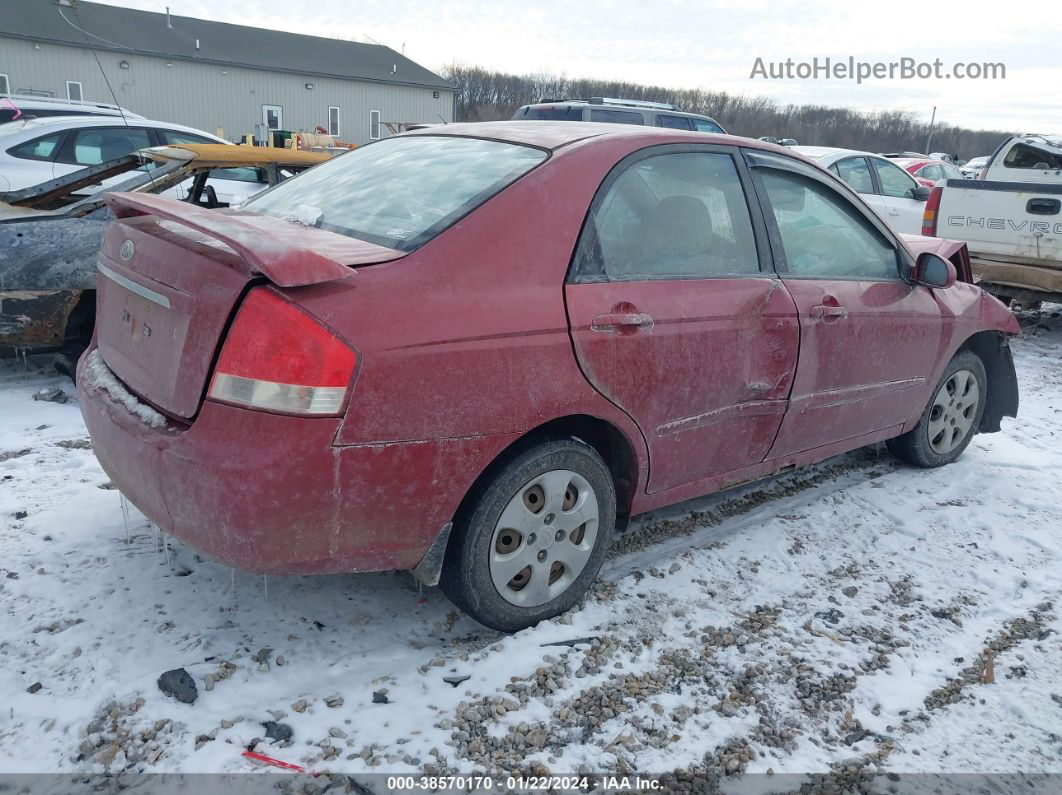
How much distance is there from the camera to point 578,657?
2.70 m

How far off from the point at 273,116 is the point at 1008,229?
112ft

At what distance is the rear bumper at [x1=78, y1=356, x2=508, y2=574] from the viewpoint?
2.16 m

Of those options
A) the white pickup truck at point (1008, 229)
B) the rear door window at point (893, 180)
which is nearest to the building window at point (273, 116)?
the rear door window at point (893, 180)

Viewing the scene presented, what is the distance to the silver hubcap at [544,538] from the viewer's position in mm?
2662

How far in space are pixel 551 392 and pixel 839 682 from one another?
135cm

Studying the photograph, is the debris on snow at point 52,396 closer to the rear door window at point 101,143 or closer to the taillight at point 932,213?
the rear door window at point 101,143

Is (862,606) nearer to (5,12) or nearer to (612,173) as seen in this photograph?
(612,173)

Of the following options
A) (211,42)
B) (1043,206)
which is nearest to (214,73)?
(211,42)

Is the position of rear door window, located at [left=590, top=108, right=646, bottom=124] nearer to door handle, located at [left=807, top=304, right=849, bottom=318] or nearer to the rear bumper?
door handle, located at [left=807, top=304, right=849, bottom=318]

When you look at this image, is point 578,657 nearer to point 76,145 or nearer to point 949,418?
point 949,418

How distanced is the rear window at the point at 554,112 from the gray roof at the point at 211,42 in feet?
76.0

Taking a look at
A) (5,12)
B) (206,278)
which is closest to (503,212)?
(206,278)

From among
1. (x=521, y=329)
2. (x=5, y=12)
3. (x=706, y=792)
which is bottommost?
(x=706, y=792)

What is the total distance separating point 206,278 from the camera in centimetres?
229
